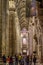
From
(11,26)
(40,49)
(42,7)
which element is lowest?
(40,49)

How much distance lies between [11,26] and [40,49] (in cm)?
379

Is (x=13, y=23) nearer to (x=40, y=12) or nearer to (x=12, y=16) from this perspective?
(x=12, y=16)

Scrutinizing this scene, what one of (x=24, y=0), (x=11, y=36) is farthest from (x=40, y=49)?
(x=24, y=0)

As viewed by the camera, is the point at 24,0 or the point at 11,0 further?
the point at 24,0

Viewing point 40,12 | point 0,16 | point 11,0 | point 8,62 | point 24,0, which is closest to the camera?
point 0,16

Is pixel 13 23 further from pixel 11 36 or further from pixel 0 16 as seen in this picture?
pixel 0 16

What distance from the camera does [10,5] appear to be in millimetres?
32812

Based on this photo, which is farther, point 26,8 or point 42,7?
point 26,8

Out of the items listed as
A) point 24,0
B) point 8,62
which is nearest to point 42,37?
point 8,62

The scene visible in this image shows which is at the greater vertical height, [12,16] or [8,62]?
[12,16]

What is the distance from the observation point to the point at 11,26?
104 ft

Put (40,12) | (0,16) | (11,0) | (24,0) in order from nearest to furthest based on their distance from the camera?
1. (0,16)
2. (40,12)
3. (11,0)
4. (24,0)

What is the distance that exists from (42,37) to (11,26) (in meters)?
3.37

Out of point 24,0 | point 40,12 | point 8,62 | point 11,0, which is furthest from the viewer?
point 24,0
